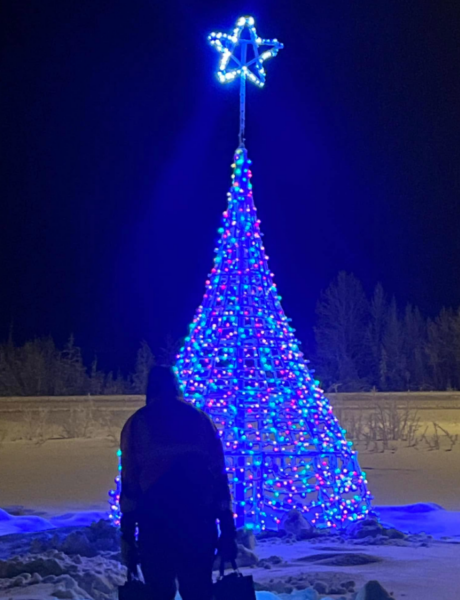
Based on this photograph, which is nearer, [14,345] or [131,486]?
[131,486]

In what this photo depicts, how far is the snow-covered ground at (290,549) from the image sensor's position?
5254mm

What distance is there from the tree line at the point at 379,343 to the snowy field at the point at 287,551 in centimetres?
2623

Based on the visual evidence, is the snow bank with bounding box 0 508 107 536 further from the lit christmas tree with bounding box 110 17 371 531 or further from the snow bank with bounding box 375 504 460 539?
the snow bank with bounding box 375 504 460 539

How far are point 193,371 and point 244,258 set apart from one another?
1185mm

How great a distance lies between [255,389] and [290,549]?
1.55 meters

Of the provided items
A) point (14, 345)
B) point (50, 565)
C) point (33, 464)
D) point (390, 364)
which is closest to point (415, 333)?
point (390, 364)

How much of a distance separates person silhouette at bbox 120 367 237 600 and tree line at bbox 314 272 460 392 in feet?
108

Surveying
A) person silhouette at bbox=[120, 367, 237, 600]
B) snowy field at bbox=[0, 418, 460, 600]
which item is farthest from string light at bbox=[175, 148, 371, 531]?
person silhouette at bbox=[120, 367, 237, 600]

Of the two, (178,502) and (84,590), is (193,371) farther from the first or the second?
(178,502)

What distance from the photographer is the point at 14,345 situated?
4538 cm

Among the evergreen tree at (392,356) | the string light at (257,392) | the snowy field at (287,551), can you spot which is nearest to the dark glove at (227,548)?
the snowy field at (287,551)

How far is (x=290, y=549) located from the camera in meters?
6.51

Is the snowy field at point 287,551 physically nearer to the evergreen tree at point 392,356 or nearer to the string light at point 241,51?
the string light at point 241,51

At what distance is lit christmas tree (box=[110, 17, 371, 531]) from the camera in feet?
24.1
